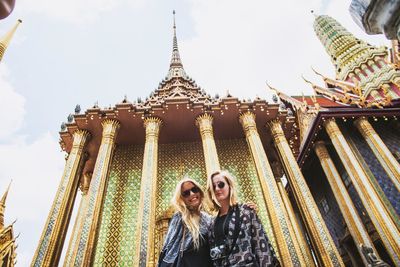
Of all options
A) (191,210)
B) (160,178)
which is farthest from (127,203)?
(191,210)

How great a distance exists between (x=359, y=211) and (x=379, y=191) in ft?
4.61

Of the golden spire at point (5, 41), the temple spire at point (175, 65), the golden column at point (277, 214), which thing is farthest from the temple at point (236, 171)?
the golden spire at point (5, 41)

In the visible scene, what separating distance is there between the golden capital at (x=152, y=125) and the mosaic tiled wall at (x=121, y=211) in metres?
1.75

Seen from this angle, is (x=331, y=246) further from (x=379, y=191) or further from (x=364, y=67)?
(x=364, y=67)

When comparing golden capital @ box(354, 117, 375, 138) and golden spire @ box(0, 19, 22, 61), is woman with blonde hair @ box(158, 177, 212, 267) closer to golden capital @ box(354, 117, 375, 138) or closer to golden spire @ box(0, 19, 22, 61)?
golden spire @ box(0, 19, 22, 61)

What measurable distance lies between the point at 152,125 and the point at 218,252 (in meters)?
7.59

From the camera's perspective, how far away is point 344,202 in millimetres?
9562

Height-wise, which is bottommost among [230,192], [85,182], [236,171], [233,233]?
[233,233]

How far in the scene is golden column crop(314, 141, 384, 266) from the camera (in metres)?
8.68

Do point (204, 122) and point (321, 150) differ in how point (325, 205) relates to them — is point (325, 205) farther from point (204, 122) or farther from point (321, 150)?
point (204, 122)

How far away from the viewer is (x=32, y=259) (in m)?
6.19

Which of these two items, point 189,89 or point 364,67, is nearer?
point 189,89

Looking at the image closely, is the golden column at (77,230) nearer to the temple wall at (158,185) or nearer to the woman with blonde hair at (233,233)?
the temple wall at (158,185)

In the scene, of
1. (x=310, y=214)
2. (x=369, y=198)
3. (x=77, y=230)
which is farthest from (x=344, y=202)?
(x=77, y=230)
